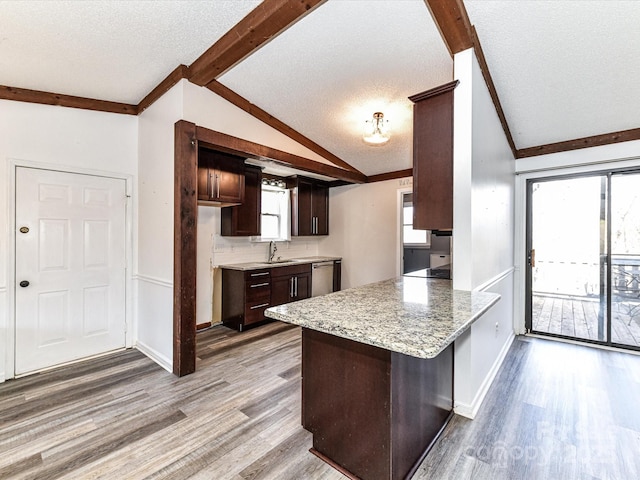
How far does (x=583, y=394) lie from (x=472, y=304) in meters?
1.70

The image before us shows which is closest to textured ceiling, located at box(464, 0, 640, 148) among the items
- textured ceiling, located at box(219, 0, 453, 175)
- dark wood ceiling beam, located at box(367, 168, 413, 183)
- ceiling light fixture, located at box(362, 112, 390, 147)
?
textured ceiling, located at box(219, 0, 453, 175)

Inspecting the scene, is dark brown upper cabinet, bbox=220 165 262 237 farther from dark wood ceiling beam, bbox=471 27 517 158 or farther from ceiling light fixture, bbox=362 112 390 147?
dark wood ceiling beam, bbox=471 27 517 158

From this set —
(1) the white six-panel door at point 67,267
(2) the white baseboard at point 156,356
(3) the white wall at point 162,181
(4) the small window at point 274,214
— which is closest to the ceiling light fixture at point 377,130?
(3) the white wall at point 162,181

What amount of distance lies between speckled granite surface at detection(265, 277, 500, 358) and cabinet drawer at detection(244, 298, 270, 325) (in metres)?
2.19

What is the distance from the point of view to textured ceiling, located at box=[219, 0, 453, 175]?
217 centimetres

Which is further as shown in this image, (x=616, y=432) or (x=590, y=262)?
(x=590, y=262)

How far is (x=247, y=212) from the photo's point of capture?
432 centimetres

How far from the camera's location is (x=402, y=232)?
4.96 metres

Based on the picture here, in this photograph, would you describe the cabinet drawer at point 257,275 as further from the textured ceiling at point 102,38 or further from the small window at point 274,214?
the textured ceiling at point 102,38

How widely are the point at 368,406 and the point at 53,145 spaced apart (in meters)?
3.59

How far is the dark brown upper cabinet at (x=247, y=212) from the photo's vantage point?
4.18 m

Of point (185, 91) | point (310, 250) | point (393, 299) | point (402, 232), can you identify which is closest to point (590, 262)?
point (402, 232)

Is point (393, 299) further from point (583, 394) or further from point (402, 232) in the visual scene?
point (402, 232)

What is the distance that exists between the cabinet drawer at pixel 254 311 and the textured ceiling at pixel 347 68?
236cm
